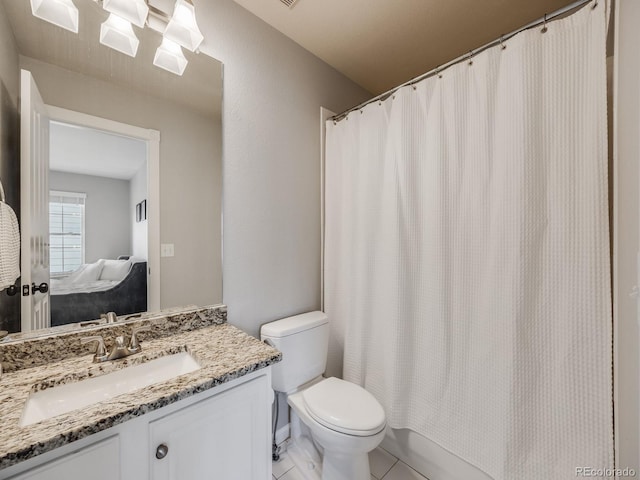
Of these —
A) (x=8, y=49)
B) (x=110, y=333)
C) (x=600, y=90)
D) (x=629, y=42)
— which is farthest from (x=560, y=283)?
(x=8, y=49)

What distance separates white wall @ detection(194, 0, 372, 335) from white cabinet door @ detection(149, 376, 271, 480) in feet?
1.72

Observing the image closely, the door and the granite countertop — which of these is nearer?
the granite countertop

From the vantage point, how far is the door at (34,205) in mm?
902

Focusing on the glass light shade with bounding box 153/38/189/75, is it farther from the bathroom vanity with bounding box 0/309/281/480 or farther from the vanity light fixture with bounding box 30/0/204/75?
the bathroom vanity with bounding box 0/309/281/480

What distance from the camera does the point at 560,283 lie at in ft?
3.19

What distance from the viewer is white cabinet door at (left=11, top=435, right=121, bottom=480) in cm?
60

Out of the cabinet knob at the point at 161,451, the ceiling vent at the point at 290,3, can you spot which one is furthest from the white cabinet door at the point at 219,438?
the ceiling vent at the point at 290,3

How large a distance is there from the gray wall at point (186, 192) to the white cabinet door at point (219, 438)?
54cm

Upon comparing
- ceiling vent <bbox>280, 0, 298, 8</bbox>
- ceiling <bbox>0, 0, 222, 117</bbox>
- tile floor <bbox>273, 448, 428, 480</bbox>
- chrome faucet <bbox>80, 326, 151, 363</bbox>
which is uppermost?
ceiling vent <bbox>280, 0, 298, 8</bbox>

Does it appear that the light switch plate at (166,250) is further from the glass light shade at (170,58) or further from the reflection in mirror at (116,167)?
the glass light shade at (170,58)

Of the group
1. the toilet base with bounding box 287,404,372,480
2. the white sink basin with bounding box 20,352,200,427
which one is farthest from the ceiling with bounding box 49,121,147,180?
the toilet base with bounding box 287,404,372,480

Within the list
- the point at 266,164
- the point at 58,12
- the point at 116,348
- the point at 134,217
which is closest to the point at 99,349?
the point at 116,348

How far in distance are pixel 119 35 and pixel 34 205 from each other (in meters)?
0.75

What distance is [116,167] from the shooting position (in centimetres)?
107
